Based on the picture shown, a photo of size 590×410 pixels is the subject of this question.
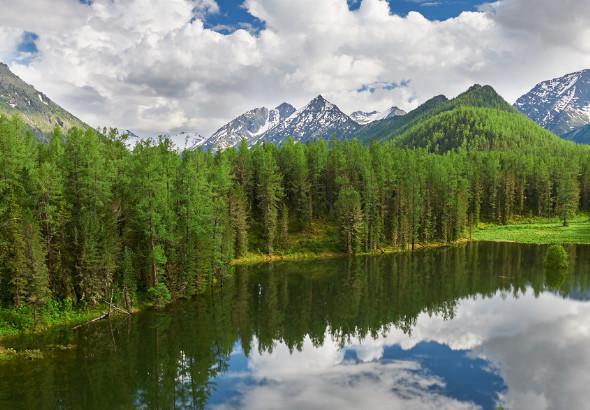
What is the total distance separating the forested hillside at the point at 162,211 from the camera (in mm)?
50562

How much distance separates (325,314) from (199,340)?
18082 millimetres

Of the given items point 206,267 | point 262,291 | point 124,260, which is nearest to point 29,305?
point 124,260

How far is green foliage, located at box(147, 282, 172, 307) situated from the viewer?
58.7 metres

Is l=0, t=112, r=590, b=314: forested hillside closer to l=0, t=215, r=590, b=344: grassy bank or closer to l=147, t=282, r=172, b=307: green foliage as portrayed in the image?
l=147, t=282, r=172, b=307: green foliage

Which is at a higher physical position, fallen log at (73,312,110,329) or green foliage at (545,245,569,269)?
green foliage at (545,245,569,269)

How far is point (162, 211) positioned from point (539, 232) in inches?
4607

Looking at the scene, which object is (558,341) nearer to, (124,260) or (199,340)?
(199,340)

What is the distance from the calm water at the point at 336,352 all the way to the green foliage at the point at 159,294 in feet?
5.36

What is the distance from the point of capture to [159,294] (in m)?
58.7

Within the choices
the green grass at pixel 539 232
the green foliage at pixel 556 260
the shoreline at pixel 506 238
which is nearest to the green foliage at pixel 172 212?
the shoreline at pixel 506 238

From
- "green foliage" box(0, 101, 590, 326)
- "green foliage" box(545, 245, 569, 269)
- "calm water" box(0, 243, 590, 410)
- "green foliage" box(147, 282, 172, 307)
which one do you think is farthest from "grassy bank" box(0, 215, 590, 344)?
"green foliage" box(545, 245, 569, 269)

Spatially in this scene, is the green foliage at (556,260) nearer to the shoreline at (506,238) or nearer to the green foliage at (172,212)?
the shoreline at (506,238)

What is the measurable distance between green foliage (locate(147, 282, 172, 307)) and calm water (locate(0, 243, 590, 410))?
1.64 m

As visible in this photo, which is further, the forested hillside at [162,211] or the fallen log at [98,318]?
the fallen log at [98,318]
